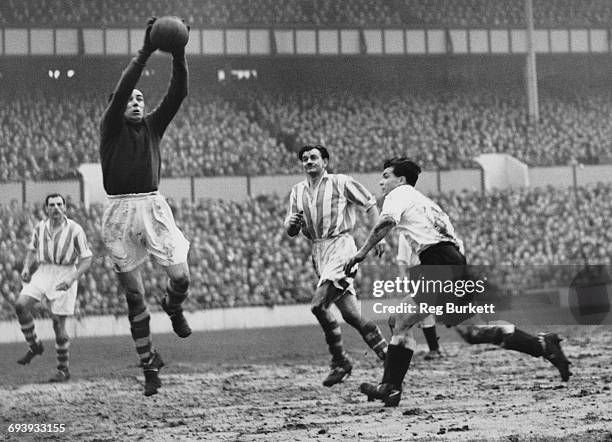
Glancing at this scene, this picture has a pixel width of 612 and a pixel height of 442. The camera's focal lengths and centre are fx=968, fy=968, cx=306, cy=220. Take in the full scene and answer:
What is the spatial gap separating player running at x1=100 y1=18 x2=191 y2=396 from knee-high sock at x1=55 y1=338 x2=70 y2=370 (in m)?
2.21

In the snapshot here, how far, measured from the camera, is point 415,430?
4797 mm

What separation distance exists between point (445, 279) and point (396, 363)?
0.55m

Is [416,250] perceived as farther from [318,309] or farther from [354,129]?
[354,129]

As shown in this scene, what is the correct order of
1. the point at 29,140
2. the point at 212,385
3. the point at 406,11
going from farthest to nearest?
1. the point at 29,140
2. the point at 406,11
3. the point at 212,385

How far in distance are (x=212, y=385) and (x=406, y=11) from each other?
4.02 meters

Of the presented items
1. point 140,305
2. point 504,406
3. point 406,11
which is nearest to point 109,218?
point 140,305

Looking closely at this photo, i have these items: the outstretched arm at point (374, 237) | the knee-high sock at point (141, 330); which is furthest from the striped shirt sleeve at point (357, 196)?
the knee-high sock at point (141, 330)

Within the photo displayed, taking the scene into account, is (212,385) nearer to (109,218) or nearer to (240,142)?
(109,218)

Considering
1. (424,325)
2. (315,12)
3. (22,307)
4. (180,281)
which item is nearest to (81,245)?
(22,307)

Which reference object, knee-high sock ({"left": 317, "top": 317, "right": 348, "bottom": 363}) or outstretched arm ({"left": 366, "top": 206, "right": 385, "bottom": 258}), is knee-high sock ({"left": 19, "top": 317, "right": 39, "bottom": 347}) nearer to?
knee-high sock ({"left": 317, "top": 317, "right": 348, "bottom": 363})

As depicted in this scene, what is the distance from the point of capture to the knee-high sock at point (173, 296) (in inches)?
201

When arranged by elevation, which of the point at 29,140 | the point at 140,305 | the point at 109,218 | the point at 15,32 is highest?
the point at 15,32

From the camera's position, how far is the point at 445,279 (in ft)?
17.5

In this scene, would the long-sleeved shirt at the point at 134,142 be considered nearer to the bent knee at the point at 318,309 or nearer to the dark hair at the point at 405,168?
the dark hair at the point at 405,168
